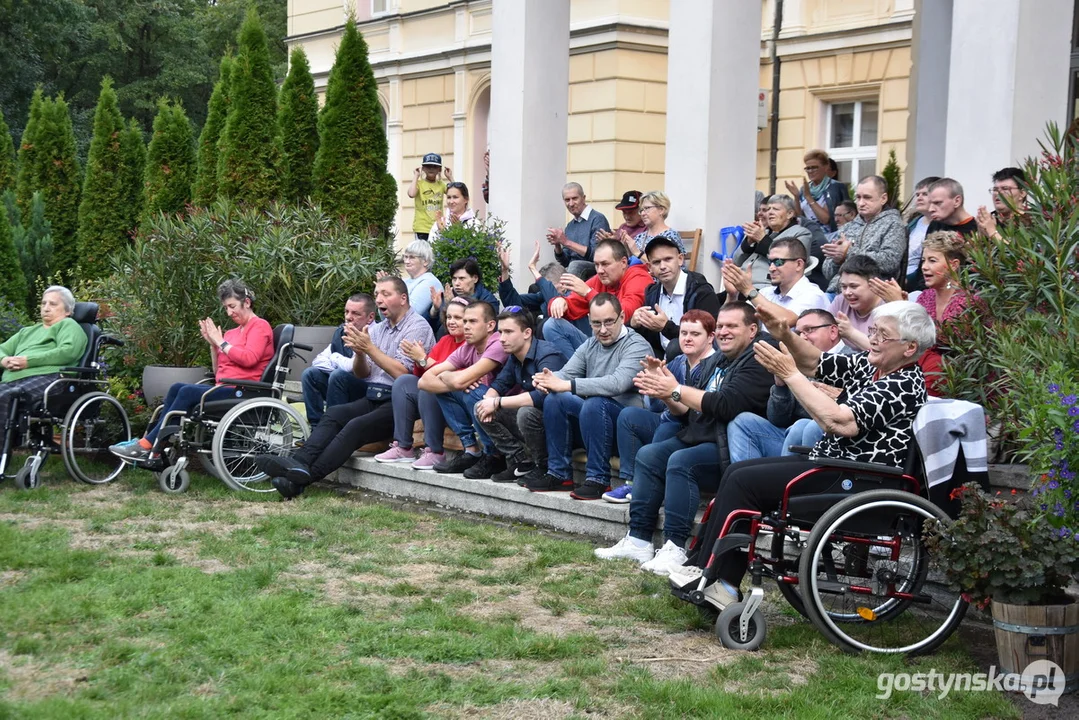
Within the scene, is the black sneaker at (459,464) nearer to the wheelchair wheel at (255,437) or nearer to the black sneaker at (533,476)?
the black sneaker at (533,476)

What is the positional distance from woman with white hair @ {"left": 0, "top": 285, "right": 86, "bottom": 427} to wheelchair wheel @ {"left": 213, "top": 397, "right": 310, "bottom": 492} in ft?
4.77

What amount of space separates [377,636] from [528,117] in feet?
23.6

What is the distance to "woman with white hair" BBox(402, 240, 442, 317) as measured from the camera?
1061cm

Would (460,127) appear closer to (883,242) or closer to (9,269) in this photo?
(9,269)

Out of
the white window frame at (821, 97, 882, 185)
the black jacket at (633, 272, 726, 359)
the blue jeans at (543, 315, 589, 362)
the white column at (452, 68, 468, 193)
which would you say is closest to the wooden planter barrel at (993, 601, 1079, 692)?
the black jacket at (633, 272, 726, 359)

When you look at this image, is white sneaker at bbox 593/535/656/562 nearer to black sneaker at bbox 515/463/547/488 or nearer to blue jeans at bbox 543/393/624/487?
blue jeans at bbox 543/393/624/487

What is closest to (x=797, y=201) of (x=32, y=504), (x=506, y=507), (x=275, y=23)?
(x=506, y=507)

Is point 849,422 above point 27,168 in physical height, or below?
below

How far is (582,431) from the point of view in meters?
7.89

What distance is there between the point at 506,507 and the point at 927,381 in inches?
118

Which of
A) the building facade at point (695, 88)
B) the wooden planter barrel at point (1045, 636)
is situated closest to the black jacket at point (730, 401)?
the wooden planter barrel at point (1045, 636)

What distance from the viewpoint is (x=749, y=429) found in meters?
6.63

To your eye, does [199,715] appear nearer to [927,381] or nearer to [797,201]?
[927,381]

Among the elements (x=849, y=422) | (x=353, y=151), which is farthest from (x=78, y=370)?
(x=849, y=422)
